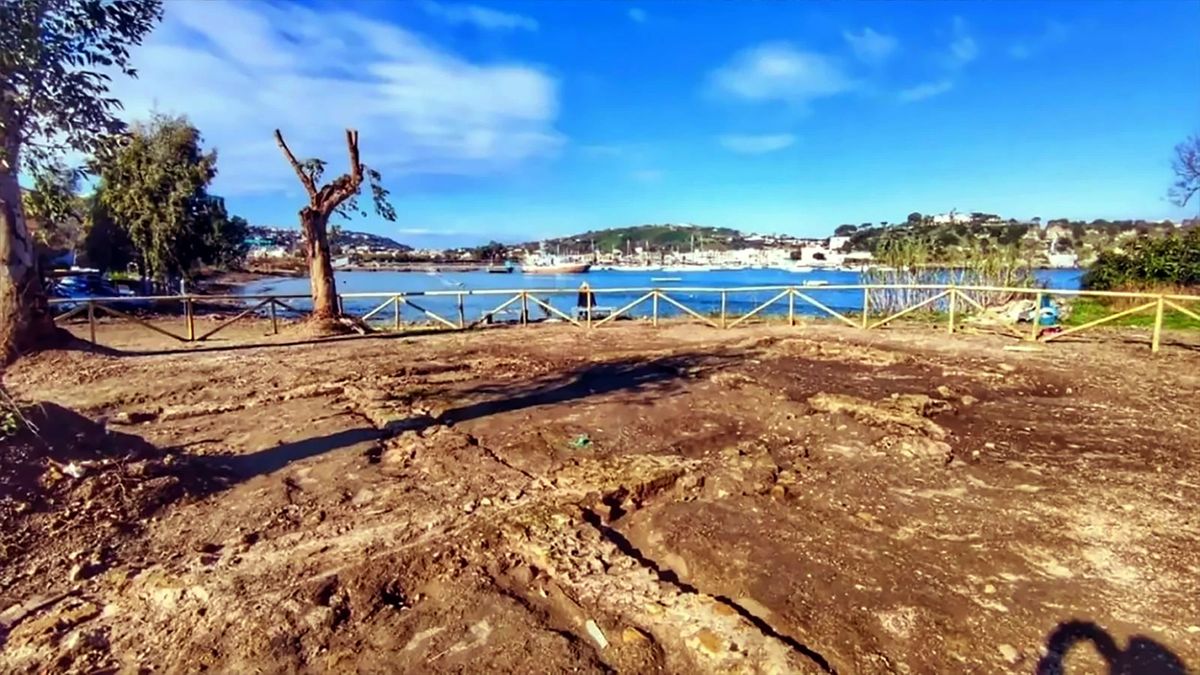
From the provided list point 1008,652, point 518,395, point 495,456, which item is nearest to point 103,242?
point 518,395

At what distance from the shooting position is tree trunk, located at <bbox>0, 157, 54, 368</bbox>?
8656 millimetres

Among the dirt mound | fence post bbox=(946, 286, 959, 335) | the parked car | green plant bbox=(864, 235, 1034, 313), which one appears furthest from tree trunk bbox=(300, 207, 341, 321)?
green plant bbox=(864, 235, 1034, 313)

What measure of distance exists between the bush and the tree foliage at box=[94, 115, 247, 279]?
3371 cm

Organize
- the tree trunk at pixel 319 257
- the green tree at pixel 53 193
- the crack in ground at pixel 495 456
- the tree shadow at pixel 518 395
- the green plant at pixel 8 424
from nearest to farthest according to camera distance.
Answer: the green plant at pixel 8 424 → the crack in ground at pixel 495 456 → the tree shadow at pixel 518 395 → the green tree at pixel 53 193 → the tree trunk at pixel 319 257

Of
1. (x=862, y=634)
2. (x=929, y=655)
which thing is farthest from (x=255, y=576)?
(x=929, y=655)

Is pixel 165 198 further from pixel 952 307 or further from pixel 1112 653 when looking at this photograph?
pixel 1112 653

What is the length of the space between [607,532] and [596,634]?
1.12 m

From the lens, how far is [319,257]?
14.5 m

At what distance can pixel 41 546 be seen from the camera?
3.68 metres

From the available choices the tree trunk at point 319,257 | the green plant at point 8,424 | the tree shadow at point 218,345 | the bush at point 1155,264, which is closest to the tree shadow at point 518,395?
the green plant at point 8,424

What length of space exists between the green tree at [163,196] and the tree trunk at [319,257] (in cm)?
1323

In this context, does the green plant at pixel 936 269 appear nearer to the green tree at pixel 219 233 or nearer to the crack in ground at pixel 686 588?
the crack in ground at pixel 686 588

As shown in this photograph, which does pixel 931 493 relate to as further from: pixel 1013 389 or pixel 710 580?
pixel 1013 389

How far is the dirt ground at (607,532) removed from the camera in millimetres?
2826
